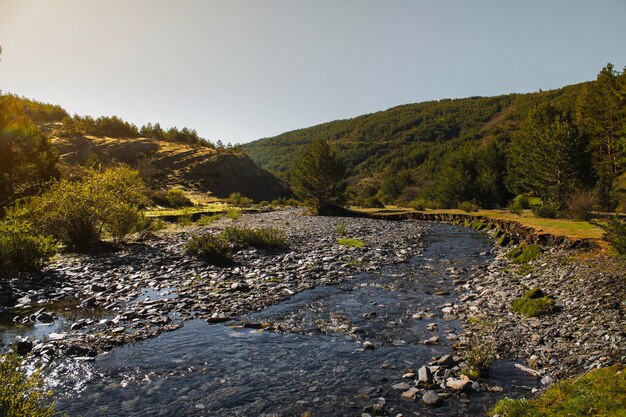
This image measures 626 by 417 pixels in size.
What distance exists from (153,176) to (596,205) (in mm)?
79594

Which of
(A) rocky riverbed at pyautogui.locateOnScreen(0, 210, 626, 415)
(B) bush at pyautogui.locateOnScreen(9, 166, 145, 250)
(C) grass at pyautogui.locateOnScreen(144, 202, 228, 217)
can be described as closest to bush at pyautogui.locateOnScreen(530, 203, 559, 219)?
(A) rocky riverbed at pyautogui.locateOnScreen(0, 210, 626, 415)

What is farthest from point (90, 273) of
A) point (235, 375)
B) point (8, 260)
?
point (235, 375)

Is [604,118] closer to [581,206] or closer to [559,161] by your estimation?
[559,161]

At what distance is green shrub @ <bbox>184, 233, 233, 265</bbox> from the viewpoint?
18188mm

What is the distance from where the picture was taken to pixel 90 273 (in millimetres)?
15938

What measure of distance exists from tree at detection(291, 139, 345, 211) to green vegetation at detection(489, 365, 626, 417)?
168 ft

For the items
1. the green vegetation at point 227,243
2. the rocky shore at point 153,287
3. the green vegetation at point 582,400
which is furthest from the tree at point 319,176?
the green vegetation at point 582,400

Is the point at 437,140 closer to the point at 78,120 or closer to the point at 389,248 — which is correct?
the point at 78,120

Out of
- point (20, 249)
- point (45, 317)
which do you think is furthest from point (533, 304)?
point (20, 249)

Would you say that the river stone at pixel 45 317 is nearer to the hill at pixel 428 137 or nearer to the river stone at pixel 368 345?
the river stone at pixel 368 345

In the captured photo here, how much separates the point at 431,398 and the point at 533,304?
5835 millimetres

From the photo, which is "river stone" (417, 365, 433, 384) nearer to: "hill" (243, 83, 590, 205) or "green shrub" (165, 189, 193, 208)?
"green shrub" (165, 189, 193, 208)

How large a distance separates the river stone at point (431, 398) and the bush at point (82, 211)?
2022 centimetres

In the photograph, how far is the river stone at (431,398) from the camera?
6500mm
